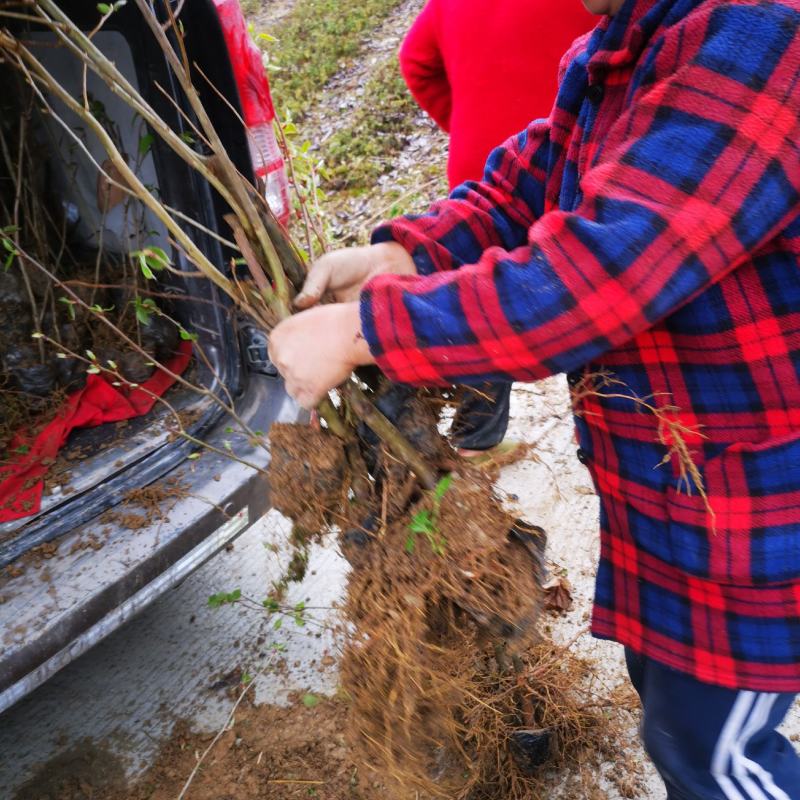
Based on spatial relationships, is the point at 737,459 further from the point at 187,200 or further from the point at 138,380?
the point at 138,380

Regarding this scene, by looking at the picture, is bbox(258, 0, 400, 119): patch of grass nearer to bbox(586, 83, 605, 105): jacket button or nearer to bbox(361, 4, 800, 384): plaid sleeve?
bbox(586, 83, 605, 105): jacket button

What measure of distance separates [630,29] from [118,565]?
1.65 m

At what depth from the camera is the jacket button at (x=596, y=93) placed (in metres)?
1.12

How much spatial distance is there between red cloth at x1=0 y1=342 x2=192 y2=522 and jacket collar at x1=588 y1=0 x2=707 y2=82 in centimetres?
175

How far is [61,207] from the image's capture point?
338 cm

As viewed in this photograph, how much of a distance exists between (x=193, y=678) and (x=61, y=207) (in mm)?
2323

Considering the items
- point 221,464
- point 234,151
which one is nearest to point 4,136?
point 234,151

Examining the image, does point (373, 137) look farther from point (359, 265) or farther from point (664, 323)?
point (664, 323)

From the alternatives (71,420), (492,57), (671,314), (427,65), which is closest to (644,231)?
(671,314)

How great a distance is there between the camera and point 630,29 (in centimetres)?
103

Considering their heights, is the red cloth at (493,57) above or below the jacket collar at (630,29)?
below

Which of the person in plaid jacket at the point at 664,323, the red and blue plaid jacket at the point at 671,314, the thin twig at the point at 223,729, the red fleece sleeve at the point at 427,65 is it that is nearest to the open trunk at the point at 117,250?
the thin twig at the point at 223,729

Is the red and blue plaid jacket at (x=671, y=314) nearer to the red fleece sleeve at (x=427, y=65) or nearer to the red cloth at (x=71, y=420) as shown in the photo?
the red cloth at (x=71, y=420)

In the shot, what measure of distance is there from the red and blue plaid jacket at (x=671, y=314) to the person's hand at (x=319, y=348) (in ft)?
0.21
